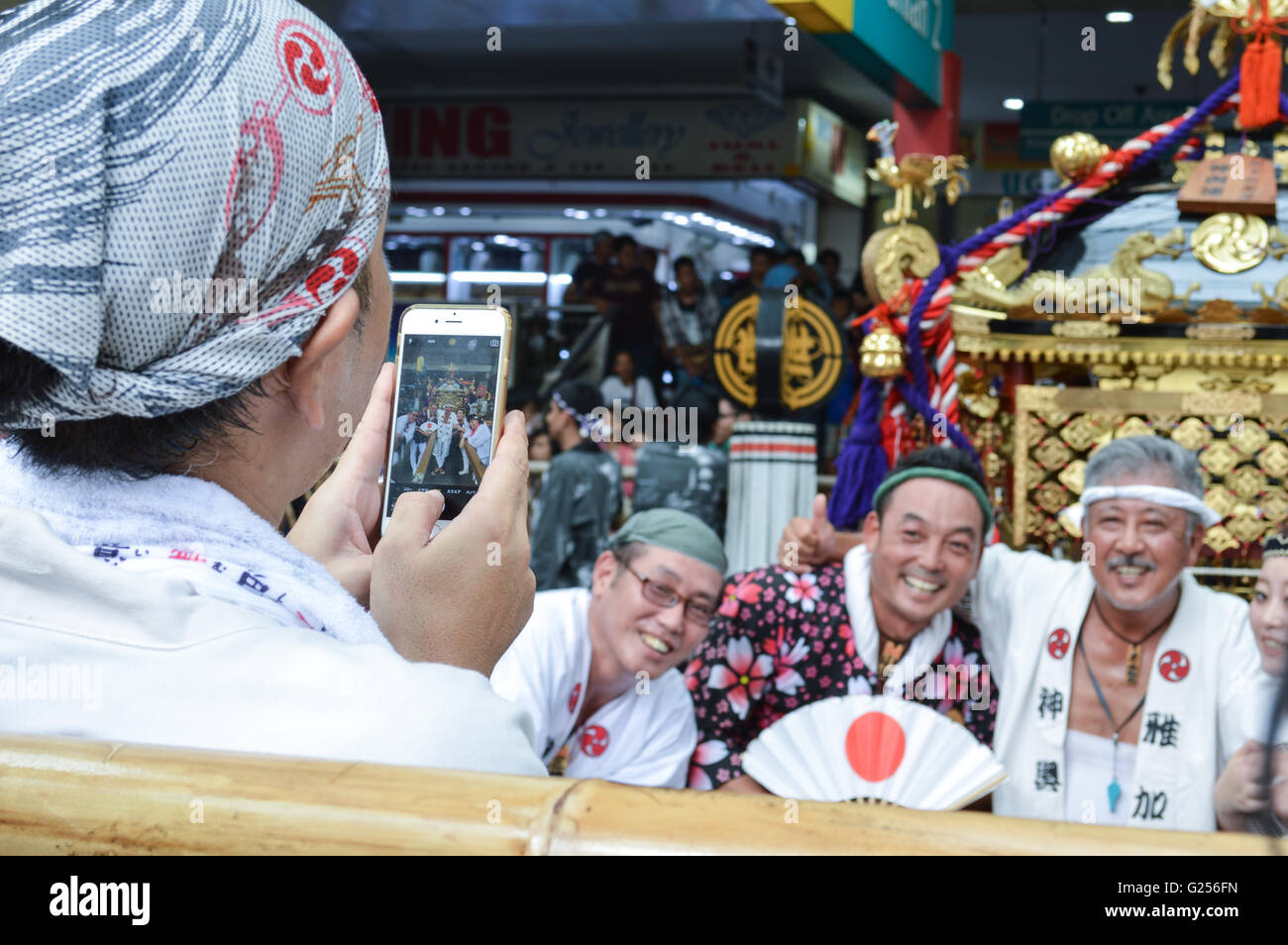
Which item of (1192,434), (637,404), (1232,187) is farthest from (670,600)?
(637,404)

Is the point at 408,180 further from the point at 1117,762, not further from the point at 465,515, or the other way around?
the point at 465,515

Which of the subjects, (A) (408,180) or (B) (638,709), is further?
(A) (408,180)

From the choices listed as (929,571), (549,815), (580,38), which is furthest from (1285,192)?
(580,38)

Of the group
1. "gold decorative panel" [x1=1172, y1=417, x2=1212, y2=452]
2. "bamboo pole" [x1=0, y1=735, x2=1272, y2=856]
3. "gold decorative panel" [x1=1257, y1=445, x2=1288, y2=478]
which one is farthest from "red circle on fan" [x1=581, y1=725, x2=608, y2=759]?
"bamboo pole" [x1=0, y1=735, x2=1272, y2=856]

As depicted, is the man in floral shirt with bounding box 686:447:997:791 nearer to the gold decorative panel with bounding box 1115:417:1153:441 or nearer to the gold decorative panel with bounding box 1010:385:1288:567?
the gold decorative panel with bounding box 1010:385:1288:567

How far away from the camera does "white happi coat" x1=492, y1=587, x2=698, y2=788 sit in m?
2.45

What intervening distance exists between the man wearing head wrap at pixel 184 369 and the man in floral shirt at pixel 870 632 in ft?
6.39

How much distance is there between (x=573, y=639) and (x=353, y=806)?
2.01 meters

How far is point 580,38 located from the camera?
8.15 metres

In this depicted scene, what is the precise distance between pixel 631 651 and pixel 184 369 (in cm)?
191

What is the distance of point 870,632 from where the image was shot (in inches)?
104

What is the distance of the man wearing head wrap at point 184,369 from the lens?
0.61 meters

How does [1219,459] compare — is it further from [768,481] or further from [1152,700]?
[768,481]

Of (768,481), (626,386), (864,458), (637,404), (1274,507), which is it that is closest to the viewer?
(1274,507)
